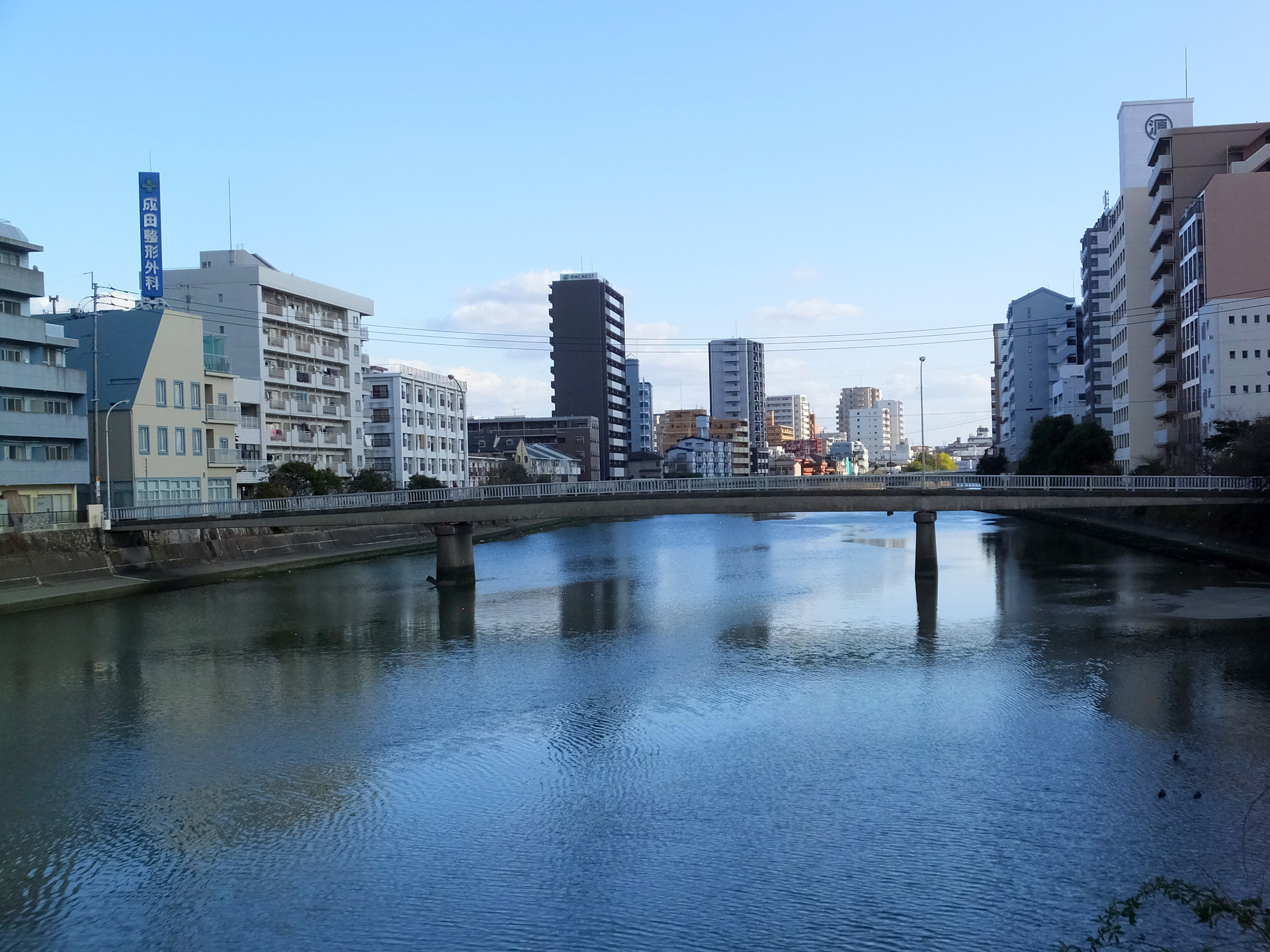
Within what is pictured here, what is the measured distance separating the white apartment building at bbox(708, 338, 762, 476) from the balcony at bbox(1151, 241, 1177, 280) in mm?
119079

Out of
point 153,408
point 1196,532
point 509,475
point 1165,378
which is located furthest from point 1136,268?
point 153,408

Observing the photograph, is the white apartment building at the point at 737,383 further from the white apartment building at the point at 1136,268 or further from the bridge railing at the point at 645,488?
the bridge railing at the point at 645,488

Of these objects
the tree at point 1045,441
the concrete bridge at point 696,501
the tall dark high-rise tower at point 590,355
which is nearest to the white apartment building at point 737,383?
the tall dark high-rise tower at point 590,355

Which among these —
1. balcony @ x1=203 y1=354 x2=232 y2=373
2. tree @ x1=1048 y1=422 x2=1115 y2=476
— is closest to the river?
balcony @ x1=203 y1=354 x2=232 y2=373

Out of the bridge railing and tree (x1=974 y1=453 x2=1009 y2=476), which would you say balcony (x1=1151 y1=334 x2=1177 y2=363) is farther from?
tree (x1=974 y1=453 x2=1009 y2=476)

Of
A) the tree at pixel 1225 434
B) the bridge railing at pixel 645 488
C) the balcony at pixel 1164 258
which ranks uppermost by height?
the balcony at pixel 1164 258

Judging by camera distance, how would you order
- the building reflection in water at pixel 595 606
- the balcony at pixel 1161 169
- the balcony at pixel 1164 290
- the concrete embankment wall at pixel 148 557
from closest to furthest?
the building reflection in water at pixel 595 606
the concrete embankment wall at pixel 148 557
the balcony at pixel 1161 169
the balcony at pixel 1164 290

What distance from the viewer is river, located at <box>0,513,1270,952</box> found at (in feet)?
31.2

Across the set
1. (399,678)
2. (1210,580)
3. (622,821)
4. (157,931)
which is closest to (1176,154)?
(1210,580)

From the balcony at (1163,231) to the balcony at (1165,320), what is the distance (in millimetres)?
3397

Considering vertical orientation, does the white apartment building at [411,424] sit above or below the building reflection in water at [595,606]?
above

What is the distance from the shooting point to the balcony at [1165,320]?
53156 mm

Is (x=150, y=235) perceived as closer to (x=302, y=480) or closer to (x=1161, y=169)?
(x=302, y=480)

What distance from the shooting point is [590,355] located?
115688 millimetres
